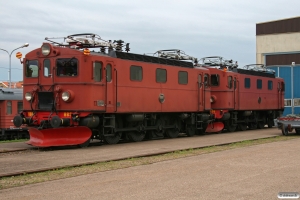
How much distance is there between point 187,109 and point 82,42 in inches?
266

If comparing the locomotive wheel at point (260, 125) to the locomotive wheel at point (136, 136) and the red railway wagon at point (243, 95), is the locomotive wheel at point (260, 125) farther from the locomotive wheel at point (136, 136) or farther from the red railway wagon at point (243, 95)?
the locomotive wheel at point (136, 136)

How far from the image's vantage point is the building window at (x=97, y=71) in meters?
16.9

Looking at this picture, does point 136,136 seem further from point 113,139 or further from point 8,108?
point 8,108

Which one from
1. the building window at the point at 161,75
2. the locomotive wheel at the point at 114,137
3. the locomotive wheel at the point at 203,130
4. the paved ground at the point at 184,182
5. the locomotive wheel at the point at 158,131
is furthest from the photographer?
the locomotive wheel at the point at 203,130

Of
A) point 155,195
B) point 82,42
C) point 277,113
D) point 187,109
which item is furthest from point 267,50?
point 155,195

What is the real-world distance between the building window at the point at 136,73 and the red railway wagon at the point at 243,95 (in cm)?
744

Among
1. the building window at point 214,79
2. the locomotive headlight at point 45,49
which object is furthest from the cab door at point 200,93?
the locomotive headlight at point 45,49

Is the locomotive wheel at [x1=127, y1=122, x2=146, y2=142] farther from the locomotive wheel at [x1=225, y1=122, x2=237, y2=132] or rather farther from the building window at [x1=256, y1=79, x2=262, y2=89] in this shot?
the building window at [x1=256, y1=79, x2=262, y2=89]

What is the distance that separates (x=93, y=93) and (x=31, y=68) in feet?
9.34

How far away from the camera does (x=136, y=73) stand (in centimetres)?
1900

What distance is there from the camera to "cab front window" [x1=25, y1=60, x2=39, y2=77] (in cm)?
1755

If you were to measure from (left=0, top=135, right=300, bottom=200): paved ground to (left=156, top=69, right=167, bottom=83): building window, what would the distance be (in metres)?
7.92

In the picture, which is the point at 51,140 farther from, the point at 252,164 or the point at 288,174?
the point at 288,174

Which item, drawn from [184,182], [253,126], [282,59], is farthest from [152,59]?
[282,59]
